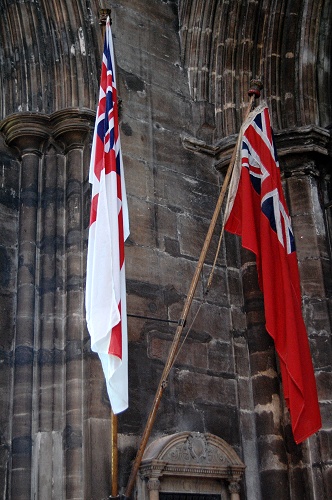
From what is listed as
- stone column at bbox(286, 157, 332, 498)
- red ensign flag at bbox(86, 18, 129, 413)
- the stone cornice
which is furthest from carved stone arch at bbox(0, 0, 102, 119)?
stone column at bbox(286, 157, 332, 498)

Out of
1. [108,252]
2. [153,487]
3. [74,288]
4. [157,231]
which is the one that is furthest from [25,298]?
[153,487]

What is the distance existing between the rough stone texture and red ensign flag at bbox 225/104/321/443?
78 cm

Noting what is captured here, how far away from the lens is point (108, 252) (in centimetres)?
619

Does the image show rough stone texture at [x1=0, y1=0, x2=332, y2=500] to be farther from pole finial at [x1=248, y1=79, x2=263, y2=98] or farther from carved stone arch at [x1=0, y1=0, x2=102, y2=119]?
pole finial at [x1=248, y1=79, x2=263, y2=98]

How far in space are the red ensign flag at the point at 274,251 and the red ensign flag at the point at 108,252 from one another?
124 cm

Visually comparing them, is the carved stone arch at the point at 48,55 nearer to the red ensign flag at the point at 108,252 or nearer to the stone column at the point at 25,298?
the stone column at the point at 25,298

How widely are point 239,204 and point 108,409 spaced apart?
219 centimetres

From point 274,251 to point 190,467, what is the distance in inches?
78.5

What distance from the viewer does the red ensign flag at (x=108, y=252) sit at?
19.2 ft

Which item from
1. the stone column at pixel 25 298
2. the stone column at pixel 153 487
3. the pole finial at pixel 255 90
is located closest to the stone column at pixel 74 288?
the stone column at pixel 25 298

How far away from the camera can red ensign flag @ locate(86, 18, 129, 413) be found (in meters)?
5.84

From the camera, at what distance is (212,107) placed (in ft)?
29.6

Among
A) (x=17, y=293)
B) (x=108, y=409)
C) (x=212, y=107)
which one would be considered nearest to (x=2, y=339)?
(x=17, y=293)

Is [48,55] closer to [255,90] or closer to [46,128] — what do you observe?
[46,128]
